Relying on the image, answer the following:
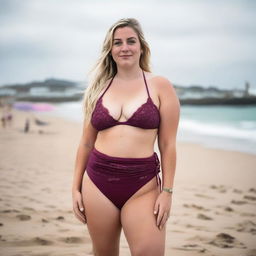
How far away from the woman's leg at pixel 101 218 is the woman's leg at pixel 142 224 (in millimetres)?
79

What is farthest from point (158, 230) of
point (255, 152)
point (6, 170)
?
point (255, 152)

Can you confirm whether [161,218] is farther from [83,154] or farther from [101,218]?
[83,154]

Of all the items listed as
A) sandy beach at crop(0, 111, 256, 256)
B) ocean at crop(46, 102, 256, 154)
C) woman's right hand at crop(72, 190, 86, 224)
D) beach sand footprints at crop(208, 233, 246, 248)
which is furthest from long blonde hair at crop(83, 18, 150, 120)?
ocean at crop(46, 102, 256, 154)

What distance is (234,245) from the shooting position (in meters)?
3.49

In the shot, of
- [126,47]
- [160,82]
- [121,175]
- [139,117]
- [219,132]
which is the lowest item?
[219,132]

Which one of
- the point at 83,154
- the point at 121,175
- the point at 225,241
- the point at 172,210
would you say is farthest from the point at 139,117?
the point at 172,210

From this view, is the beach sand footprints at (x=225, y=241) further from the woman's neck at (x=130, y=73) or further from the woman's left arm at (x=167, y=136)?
the woman's neck at (x=130, y=73)

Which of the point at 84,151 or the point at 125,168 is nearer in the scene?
the point at 125,168

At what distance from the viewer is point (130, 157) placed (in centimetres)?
200

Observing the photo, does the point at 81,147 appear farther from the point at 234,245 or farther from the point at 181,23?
the point at 181,23

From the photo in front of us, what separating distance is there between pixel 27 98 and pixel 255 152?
61801 mm

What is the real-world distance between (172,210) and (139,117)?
2.94 metres

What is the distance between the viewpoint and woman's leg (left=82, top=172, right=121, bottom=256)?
2029 mm

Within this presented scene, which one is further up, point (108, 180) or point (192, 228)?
point (108, 180)
